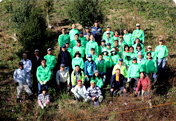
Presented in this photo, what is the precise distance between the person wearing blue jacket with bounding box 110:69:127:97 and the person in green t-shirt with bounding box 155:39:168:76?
2512mm

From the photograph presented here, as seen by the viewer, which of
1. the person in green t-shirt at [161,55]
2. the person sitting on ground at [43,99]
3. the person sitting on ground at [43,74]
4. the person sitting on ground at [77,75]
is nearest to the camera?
the person sitting on ground at [43,99]

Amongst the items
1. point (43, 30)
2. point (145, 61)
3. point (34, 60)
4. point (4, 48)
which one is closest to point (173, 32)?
point (145, 61)

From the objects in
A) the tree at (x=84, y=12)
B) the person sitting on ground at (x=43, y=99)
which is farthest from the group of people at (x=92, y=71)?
the tree at (x=84, y=12)

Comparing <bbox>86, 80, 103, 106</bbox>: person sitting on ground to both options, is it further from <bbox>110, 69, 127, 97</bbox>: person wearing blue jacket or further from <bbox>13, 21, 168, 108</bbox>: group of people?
<bbox>110, 69, 127, 97</bbox>: person wearing blue jacket

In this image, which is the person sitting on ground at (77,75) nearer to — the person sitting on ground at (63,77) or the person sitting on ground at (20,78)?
the person sitting on ground at (63,77)

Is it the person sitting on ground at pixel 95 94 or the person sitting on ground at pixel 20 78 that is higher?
the person sitting on ground at pixel 20 78

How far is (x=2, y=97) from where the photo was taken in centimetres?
904

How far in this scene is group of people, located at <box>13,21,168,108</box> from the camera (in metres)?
8.30

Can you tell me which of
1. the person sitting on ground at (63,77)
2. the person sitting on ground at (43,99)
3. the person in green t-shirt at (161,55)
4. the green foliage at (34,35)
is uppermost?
the green foliage at (34,35)

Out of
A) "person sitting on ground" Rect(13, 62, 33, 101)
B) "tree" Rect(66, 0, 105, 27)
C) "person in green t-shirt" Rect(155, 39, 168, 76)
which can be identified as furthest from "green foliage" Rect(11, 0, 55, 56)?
"person in green t-shirt" Rect(155, 39, 168, 76)

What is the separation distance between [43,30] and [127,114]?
6.81 meters

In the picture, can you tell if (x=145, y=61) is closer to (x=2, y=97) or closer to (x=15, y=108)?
(x=15, y=108)

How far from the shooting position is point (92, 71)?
8867mm

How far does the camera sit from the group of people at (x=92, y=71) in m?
8.30
